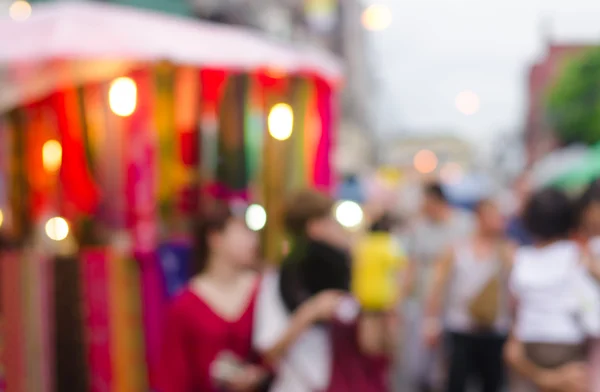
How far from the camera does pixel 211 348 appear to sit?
3.41 metres

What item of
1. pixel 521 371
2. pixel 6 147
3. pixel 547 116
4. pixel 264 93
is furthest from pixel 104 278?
pixel 547 116

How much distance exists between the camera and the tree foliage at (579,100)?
104ft

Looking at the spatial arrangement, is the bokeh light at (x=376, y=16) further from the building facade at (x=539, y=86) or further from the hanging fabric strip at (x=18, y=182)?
the building facade at (x=539, y=86)

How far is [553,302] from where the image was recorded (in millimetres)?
3637

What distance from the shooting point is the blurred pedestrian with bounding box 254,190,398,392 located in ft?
10.8

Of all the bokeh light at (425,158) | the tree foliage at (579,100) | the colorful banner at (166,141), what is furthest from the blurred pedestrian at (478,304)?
the bokeh light at (425,158)

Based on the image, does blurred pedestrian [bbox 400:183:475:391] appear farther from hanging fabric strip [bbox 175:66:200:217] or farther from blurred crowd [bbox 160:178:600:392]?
blurred crowd [bbox 160:178:600:392]

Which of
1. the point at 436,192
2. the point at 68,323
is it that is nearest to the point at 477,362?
the point at 436,192

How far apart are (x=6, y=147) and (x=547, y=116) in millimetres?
32507

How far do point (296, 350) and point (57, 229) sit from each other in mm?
2259

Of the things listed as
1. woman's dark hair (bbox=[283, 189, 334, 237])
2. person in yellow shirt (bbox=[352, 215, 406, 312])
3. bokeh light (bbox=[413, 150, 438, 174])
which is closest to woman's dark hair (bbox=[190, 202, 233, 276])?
woman's dark hair (bbox=[283, 189, 334, 237])

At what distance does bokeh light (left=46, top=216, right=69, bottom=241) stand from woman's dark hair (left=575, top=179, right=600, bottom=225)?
120 inches

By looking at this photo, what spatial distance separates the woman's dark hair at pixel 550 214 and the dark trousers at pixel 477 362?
1627 millimetres

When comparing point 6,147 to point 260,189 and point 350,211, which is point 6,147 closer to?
point 260,189
